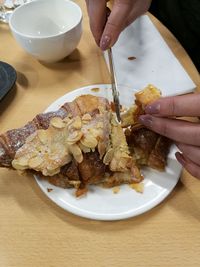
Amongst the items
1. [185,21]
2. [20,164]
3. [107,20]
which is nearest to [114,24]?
[107,20]

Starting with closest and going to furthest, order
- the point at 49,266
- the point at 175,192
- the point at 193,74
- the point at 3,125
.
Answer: the point at 49,266 → the point at 175,192 → the point at 3,125 → the point at 193,74

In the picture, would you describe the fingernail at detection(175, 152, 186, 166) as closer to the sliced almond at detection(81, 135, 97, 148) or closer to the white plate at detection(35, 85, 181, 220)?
the white plate at detection(35, 85, 181, 220)

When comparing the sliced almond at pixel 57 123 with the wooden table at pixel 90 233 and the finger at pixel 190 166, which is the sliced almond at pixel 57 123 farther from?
the finger at pixel 190 166

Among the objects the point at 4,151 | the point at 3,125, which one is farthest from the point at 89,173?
the point at 3,125

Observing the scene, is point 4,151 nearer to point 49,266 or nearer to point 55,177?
point 55,177

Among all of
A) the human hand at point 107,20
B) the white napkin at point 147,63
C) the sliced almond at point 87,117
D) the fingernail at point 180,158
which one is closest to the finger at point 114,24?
the human hand at point 107,20

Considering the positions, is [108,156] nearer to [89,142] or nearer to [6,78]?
[89,142]

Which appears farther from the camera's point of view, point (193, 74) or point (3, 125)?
point (193, 74)
